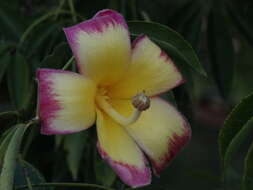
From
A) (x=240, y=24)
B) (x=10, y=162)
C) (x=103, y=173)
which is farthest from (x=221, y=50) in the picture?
(x=10, y=162)

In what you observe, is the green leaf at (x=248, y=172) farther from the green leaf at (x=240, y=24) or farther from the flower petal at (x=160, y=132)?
the green leaf at (x=240, y=24)

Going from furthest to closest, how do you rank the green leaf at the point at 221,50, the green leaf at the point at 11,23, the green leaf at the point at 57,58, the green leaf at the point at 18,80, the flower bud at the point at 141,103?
the green leaf at the point at 221,50 → the green leaf at the point at 11,23 → the green leaf at the point at 18,80 → the green leaf at the point at 57,58 → the flower bud at the point at 141,103

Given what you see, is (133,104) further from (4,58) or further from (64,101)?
(4,58)

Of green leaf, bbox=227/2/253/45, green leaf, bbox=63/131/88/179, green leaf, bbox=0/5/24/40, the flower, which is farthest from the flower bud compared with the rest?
green leaf, bbox=227/2/253/45

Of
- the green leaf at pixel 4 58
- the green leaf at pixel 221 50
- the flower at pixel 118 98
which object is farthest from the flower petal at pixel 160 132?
the green leaf at pixel 221 50

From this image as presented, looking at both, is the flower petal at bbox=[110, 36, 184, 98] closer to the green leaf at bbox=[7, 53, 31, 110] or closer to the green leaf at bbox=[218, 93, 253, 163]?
the green leaf at bbox=[218, 93, 253, 163]

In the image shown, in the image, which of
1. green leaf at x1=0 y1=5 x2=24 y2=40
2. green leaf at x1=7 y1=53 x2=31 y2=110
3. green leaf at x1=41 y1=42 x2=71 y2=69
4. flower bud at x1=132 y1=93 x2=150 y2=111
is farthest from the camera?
green leaf at x1=0 y1=5 x2=24 y2=40
